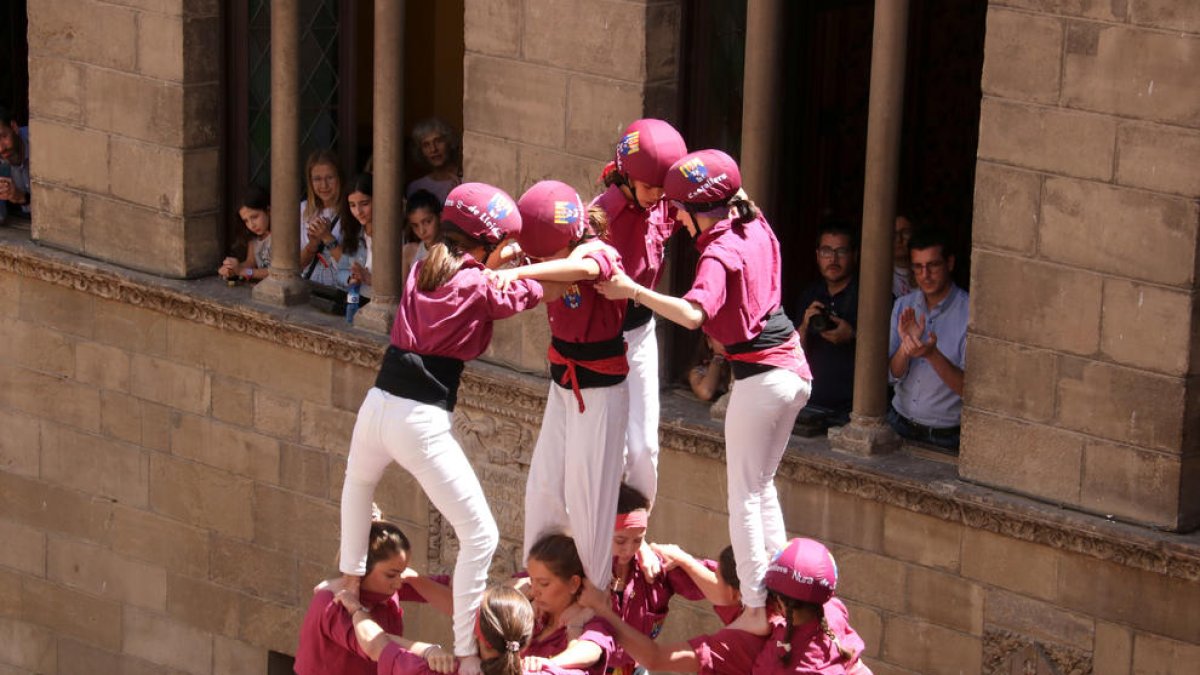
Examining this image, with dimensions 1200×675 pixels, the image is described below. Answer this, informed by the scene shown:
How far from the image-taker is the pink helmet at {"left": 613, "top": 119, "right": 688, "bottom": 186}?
11.4 m

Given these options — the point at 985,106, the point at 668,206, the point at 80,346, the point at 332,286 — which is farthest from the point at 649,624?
the point at 80,346

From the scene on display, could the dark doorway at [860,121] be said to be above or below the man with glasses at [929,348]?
above

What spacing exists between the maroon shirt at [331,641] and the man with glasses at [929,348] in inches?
132

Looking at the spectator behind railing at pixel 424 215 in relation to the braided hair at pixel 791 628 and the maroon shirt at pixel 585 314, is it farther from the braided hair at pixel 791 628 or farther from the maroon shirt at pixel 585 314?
the braided hair at pixel 791 628

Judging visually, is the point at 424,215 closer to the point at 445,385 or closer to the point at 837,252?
the point at 837,252

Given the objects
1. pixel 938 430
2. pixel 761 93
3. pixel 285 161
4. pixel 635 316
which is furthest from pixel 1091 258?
pixel 285 161

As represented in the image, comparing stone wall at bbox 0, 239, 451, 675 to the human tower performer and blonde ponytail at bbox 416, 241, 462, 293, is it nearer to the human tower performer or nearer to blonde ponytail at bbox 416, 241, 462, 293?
the human tower performer

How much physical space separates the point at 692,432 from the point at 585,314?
300cm

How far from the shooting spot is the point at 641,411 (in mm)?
12031

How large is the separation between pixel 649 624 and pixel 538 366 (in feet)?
10.7

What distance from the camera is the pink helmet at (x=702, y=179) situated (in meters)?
11.1

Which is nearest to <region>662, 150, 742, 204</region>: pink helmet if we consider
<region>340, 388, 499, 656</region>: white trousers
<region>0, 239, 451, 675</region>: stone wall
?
<region>340, 388, 499, 656</region>: white trousers

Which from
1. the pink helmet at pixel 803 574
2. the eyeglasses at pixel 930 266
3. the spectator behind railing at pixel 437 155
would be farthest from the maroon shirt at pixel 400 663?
the spectator behind railing at pixel 437 155

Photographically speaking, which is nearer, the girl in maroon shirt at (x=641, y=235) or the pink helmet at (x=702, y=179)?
the pink helmet at (x=702, y=179)
